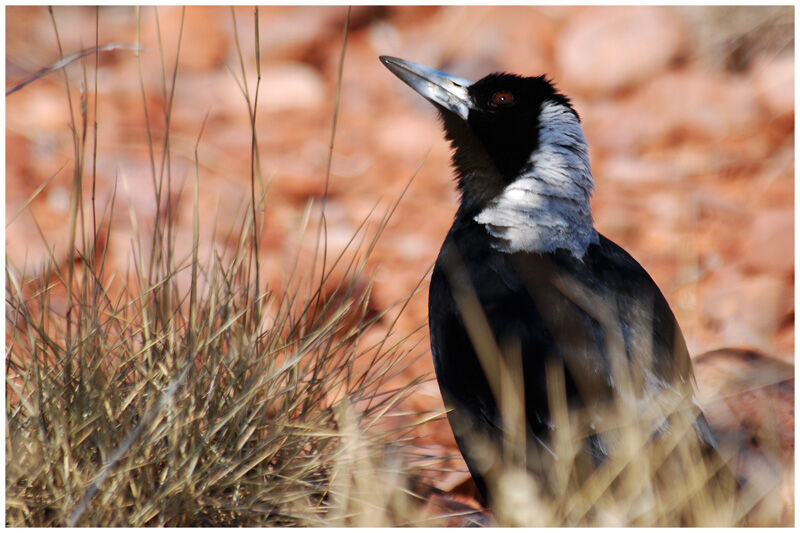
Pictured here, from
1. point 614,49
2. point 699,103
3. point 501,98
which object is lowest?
point 501,98

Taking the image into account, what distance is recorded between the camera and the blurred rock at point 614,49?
3.45m

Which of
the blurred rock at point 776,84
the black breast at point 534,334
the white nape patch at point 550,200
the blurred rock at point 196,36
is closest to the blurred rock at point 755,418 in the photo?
the black breast at point 534,334

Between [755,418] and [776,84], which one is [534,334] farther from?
[776,84]

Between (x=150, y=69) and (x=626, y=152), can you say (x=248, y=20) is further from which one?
(x=626, y=152)

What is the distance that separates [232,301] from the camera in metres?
1.45

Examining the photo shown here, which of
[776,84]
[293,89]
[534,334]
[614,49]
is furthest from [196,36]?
[534,334]

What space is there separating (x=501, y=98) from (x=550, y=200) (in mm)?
291

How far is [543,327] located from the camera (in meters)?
1.50

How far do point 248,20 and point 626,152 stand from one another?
1.61 metres

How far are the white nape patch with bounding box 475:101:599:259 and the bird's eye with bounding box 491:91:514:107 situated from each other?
77mm

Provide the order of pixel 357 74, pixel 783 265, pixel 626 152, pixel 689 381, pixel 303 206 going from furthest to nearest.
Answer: pixel 357 74 < pixel 626 152 < pixel 303 206 < pixel 783 265 < pixel 689 381

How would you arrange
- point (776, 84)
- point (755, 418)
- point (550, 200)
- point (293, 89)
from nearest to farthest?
point (550, 200)
point (755, 418)
point (776, 84)
point (293, 89)

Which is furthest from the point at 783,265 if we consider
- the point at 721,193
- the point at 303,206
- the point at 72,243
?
the point at 72,243

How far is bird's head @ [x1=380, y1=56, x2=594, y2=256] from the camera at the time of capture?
1700 millimetres
